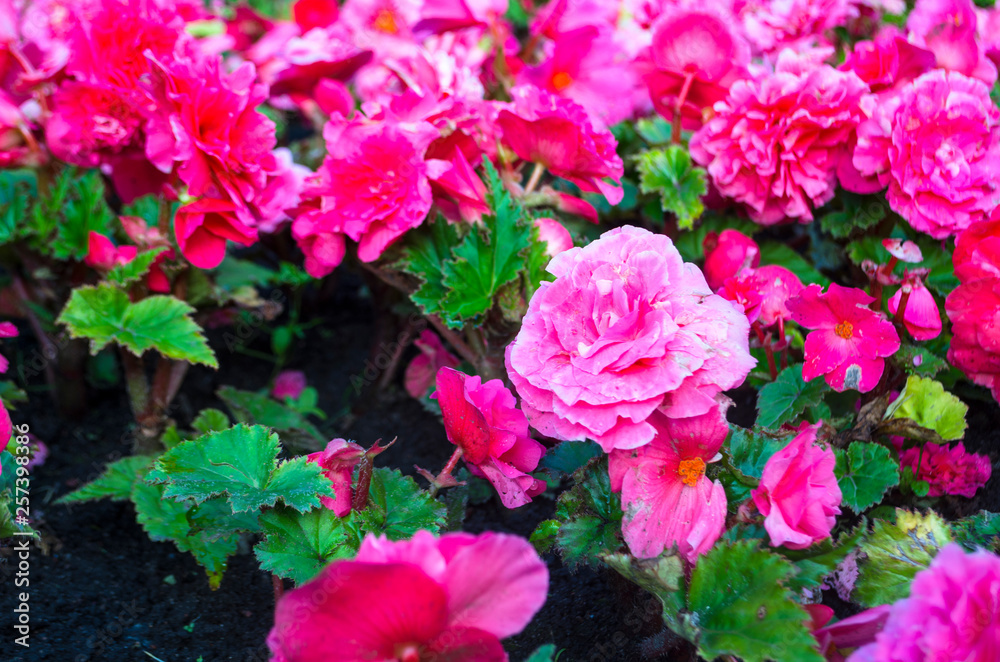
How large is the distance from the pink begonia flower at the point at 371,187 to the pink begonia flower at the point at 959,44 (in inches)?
43.6

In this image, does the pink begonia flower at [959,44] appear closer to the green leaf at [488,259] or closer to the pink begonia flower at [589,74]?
the pink begonia flower at [589,74]

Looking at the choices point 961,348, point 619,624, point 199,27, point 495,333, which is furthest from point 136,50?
point 961,348

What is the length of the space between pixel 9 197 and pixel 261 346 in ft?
2.25

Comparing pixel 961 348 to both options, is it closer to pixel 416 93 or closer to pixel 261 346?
pixel 416 93

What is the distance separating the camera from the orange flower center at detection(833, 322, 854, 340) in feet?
3.90

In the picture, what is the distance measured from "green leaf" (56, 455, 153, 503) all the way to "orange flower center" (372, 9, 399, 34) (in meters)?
1.38

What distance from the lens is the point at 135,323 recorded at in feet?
4.83

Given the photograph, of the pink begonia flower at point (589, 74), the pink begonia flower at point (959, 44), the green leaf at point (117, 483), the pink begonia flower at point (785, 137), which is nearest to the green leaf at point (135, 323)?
the green leaf at point (117, 483)

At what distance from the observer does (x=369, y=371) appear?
199cm

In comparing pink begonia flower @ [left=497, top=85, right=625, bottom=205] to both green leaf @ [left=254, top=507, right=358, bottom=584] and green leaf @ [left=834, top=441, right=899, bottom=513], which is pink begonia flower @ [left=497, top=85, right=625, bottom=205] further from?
green leaf @ [left=254, top=507, right=358, bottom=584]

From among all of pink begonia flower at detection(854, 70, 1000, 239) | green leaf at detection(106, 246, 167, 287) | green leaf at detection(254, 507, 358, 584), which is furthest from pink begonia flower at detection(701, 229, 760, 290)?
green leaf at detection(106, 246, 167, 287)

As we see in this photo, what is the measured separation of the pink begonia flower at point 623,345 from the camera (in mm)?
943

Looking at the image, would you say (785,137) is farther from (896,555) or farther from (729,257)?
(896,555)

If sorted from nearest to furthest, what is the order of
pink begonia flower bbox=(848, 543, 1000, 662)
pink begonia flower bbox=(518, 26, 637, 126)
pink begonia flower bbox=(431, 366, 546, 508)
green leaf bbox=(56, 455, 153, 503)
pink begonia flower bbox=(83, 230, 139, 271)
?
1. pink begonia flower bbox=(848, 543, 1000, 662)
2. pink begonia flower bbox=(431, 366, 546, 508)
3. green leaf bbox=(56, 455, 153, 503)
4. pink begonia flower bbox=(83, 230, 139, 271)
5. pink begonia flower bbox=(518, 26, 637, 126)
